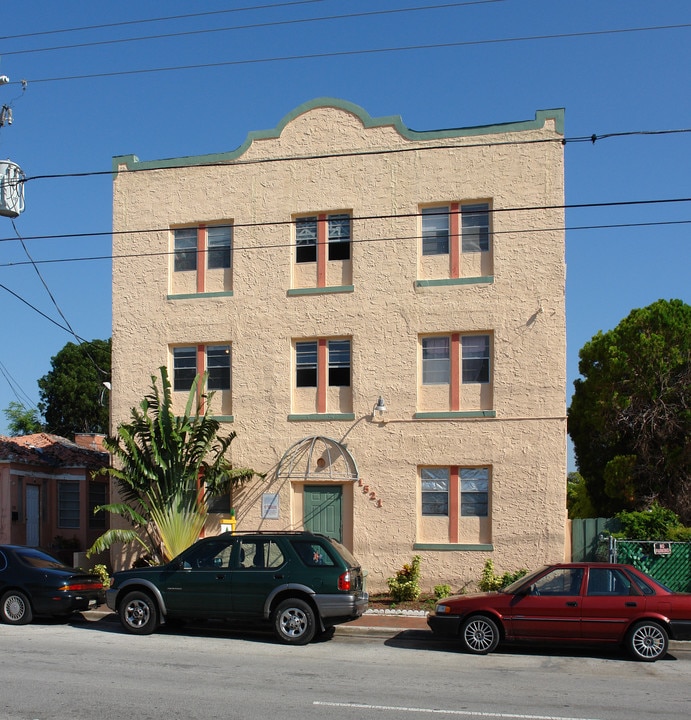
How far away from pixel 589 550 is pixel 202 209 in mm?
11135

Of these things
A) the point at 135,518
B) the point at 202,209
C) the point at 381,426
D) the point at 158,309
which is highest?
the point at 202,209

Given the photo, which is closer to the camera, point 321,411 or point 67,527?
point 321,411

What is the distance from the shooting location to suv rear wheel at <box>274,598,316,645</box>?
13.4m

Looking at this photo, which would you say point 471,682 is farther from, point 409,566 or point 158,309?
point 158,309

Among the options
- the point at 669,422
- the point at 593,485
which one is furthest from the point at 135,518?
the point at 593,485

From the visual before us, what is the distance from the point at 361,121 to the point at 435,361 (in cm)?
548

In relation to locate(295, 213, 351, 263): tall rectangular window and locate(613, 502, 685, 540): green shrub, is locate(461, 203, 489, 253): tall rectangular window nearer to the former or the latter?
locate(295, 213, 351, 263): tall rectangular window

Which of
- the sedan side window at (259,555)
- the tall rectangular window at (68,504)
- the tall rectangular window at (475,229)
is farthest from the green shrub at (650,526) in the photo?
the tall rectangular window at (68,504)

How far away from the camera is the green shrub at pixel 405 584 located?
699 inches

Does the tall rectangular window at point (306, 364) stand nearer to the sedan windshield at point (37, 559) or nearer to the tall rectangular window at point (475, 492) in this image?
the tall rectangular window at point (475, 492)

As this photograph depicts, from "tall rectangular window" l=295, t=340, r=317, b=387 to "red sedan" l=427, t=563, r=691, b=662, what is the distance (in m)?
7.52

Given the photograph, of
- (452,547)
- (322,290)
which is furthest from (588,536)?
(322,290)

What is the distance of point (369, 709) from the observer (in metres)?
9.32

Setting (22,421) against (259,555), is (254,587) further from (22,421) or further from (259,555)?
(22,421)
